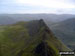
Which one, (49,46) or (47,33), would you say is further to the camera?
(47,33)

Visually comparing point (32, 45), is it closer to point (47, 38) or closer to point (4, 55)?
point (47, 38)

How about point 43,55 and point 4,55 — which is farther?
point 4,55

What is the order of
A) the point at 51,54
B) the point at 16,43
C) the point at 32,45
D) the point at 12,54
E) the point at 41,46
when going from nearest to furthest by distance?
1. the point at 51,54
2. the point at 41,46
3. the point at 32,45
4. the point at 12,54
5. the point at 16,43

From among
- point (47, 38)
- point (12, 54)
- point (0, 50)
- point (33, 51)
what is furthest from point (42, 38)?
point (0, 50)

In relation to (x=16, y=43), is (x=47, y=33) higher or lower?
higher

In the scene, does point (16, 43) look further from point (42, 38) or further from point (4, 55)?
point (42, 38)

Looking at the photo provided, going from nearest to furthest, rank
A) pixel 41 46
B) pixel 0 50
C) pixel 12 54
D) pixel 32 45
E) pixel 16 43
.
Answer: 1. pixel 41 46
2. pixel 32 45
3. pixel 12 54
4. pixel 0 50
5. pixel 16 43

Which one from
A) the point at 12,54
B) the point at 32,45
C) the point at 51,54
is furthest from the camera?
the point at 12,54

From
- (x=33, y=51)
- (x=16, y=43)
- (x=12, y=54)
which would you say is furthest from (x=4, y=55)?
(x=33, y=51)

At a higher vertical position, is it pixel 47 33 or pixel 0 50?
pixel 47 33
